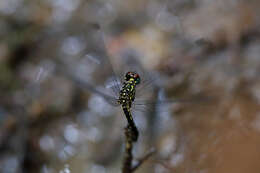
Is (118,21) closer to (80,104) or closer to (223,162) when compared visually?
→ (80,104)

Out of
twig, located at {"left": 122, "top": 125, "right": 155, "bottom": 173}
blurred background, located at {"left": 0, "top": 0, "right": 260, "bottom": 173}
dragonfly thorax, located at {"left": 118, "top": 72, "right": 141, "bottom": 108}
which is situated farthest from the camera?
blurred background, located at {"left": 0, "top": 0, "right": 260, "bottom": 173}

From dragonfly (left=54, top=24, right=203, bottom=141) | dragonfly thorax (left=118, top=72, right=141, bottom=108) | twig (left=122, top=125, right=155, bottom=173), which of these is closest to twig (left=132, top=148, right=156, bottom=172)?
twig (left=122, top=125, right=155, bottom=173)

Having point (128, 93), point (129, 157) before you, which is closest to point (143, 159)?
point (129, 157)

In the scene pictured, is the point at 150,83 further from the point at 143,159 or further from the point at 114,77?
the point at 143,159

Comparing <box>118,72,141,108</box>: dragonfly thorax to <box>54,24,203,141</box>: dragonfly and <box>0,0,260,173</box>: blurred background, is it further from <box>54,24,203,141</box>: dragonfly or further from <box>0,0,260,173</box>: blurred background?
<box>0,0,260,173</box>: blurred background

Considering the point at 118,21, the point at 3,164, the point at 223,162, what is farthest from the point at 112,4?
the point at 223,162
